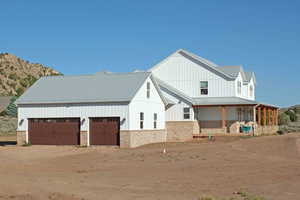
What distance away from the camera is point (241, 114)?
4512 centimetres

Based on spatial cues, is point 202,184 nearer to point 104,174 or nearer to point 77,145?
point 104,174

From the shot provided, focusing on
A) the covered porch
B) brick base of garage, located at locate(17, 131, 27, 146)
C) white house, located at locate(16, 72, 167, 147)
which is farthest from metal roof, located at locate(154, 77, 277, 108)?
brick base of garage, located at locate(17, 131, 27, 146)

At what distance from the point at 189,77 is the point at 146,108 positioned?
10.3 m

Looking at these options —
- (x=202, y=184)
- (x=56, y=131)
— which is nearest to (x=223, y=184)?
(x=202, y=184)

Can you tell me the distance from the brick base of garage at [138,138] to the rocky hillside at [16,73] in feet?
231

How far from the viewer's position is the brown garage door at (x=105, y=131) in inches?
1373

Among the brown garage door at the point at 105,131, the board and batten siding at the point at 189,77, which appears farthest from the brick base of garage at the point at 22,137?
the board and batten siding at the point at 189,77

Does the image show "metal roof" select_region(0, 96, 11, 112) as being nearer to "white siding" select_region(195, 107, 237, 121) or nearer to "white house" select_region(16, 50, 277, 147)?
"white house" select_region(16, 50, 277, 147)

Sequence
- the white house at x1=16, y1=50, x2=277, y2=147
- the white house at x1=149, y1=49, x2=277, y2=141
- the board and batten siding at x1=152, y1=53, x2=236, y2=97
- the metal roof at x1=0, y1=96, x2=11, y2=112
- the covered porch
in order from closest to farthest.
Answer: the white house at x1=16, y1=50, x2=277, y2=147 < the white house at x1=149, y1=49, x2=277, y2=141 < the covered porch < the board and batten siding at x1=152, y1=53, x2=236, y2=97 < the metal roof at x1=0, y1=96, x2=11, y2=112

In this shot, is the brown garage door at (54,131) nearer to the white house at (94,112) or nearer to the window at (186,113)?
the white house at (94,112)

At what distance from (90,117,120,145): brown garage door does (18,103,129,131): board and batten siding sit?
358 millimetres

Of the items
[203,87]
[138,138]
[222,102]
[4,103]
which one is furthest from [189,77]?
[4,103]

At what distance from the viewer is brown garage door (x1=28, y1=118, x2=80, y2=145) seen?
3628 cm

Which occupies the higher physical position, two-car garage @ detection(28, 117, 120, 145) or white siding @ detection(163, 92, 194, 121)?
white siding @ detection(163, 92, 194, 121)
